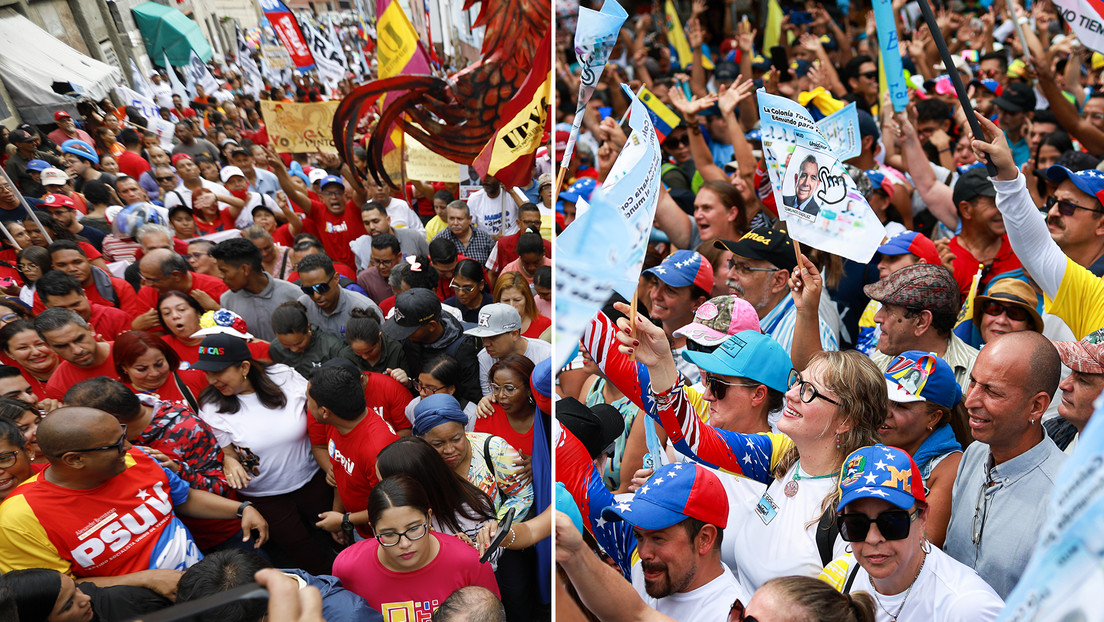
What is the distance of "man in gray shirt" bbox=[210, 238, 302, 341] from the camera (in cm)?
474

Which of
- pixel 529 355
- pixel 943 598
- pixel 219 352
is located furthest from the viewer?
pixel 529 355

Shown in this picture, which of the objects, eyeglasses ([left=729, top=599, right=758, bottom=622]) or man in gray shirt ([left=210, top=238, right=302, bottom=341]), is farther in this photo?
man in gray shirt ([left=210, top=238, right=302, bottom=341])

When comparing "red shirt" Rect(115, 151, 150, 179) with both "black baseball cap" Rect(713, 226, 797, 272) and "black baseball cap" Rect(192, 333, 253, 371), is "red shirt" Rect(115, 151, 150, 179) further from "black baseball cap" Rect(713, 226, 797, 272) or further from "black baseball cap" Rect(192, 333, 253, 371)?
"black baseball cap" Rect(713, 226, 797, 272)

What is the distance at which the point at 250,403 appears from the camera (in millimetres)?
3566

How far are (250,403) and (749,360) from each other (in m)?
2.32

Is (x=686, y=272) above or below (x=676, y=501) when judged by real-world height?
below

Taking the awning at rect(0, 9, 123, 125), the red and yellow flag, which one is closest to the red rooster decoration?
the red and yellow flag

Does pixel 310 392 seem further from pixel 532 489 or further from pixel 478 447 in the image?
pixel 532 489

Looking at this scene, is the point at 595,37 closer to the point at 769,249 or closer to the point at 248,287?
the point at 769,249

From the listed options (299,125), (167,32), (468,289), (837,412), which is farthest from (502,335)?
(299,125)

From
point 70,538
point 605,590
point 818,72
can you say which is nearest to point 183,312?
point 70,538

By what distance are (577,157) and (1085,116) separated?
4.42m

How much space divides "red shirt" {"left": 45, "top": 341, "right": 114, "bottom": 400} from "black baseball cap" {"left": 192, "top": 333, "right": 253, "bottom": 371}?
68 centimetres

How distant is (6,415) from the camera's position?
317cm
